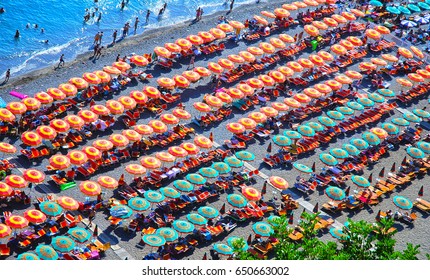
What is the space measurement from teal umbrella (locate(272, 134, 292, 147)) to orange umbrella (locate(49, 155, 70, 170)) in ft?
53.3

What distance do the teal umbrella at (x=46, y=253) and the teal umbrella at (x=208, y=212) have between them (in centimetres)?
1073

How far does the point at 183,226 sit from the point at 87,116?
14.2m

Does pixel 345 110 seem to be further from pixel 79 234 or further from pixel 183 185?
pixel 79 234

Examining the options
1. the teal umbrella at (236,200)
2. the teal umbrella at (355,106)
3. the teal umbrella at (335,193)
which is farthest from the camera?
the teal umbrella at (355,106)

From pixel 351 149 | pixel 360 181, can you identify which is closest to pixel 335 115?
pixel 351 149

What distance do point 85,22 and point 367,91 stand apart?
98.8ft

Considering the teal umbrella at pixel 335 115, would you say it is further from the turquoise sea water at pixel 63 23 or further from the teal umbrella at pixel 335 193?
the turquoise sea water at pixel 63 23

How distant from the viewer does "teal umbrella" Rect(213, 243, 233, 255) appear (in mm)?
55125

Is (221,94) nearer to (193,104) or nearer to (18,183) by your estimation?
(193,104)

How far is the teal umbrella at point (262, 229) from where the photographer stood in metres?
57.2

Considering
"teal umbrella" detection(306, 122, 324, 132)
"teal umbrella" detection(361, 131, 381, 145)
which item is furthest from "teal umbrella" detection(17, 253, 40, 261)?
"teal umbrella" detection(361, 131, 381, 145)

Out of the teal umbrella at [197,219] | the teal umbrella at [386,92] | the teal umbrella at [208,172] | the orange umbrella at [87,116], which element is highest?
the orange umbrella at [87,116]

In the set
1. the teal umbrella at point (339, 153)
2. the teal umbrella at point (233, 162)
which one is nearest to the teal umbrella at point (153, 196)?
the teal umbrella at point (233, 162)

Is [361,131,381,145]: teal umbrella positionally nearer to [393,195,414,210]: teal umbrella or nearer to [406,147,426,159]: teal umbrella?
[406,147,426,159]: teal umbrella
